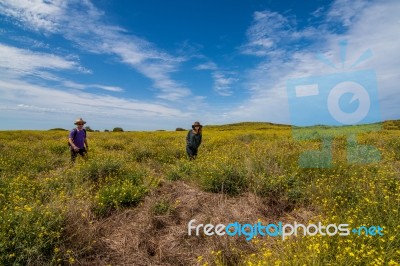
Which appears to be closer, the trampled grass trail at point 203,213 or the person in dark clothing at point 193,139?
the trampled grass trail at point 203,213

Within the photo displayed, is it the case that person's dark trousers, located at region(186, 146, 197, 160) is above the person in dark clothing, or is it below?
below

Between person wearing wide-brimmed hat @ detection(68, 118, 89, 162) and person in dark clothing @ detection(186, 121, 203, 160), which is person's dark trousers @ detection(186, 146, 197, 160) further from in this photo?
person wearing wide-brimmed hat @ detection(68, 118, 89, 162)

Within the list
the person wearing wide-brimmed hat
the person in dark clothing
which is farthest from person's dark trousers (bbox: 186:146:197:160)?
the person wearing wide-brimmed hat

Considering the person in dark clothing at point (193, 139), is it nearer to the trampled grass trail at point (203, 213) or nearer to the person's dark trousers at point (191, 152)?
the person's dark trousers at point (191, 152)

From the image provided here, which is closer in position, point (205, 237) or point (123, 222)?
point (205, 237)

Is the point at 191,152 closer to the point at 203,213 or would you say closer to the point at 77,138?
the point at 77,138

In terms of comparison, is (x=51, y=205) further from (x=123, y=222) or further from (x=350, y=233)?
(x=350, y=233)

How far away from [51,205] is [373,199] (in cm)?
591

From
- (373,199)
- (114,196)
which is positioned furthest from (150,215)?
(373,199)

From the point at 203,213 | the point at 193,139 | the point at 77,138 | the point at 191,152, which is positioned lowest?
the point at 203,213

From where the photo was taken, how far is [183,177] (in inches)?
342

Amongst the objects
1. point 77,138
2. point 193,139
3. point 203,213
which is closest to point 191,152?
point 193,139

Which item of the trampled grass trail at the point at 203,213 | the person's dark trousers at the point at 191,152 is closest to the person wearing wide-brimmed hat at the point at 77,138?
the trampled grass trail at the point at 203,213

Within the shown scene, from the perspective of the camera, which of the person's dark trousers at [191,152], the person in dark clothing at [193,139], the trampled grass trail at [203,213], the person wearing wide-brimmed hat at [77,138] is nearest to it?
the trampled grass trail at [203,213]
